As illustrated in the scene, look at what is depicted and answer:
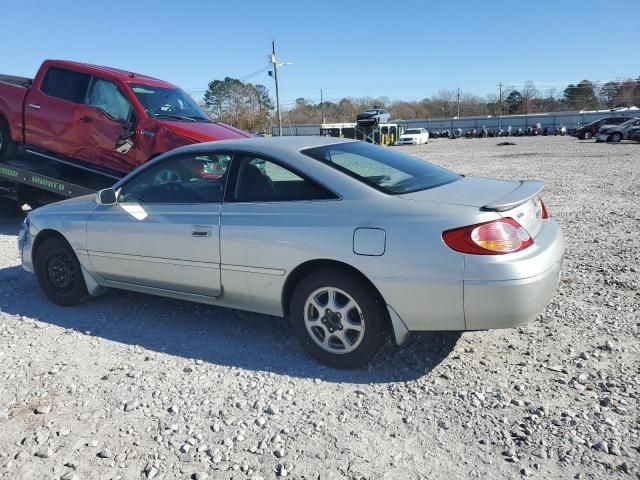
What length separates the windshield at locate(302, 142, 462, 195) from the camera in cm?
369

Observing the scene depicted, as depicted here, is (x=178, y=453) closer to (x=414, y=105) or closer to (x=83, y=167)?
(x=83, y=167)

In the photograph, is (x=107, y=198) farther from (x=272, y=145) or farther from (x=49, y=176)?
(x=49, y=176)

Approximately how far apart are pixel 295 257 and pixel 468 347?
1.44 m

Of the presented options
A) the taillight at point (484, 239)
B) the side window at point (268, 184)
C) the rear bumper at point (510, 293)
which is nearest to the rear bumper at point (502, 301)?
the rear bumper at point (510, 293)

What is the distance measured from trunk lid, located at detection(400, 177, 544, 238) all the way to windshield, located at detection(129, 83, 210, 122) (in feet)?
17.8

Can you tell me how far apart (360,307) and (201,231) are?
1395mm

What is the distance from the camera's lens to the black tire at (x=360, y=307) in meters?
3.45

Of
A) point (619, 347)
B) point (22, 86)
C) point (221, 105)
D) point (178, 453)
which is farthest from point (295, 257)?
point (221, 105)

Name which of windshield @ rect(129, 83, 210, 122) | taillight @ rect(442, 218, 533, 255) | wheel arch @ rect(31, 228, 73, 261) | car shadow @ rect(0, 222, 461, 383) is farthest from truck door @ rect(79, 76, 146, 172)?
taillight @ rect(442, 218, 533, 255)

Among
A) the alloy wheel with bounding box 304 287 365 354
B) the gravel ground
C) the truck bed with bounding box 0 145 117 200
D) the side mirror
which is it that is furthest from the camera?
the truck bed with bounding box 0 145 117 200

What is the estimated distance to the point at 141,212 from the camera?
14.6ft

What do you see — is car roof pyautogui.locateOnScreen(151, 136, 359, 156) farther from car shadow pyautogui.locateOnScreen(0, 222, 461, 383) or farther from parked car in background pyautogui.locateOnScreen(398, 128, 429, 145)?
parked car in background pyautogui.locateOnScreen(398, 128, 429, 145)

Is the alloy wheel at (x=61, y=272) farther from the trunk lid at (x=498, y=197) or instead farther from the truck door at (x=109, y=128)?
the trunk lid at (x=498, y=197)

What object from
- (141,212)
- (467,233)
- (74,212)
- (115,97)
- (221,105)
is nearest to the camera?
(467,233)
